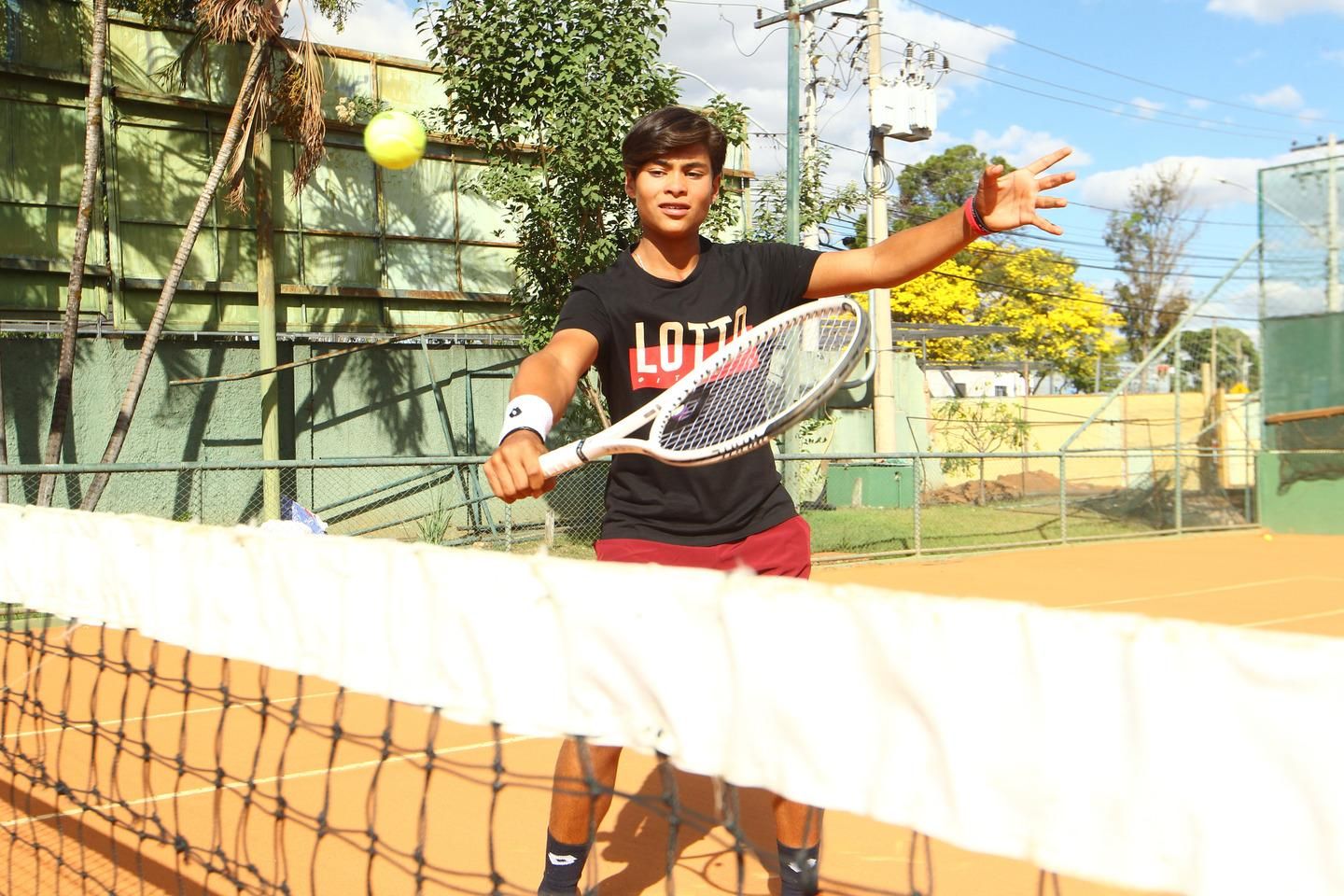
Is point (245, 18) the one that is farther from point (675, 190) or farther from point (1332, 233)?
point (1332, 233)

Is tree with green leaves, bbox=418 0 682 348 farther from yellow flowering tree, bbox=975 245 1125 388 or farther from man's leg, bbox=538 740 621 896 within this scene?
yellow flowering tree, bbox=975 245 1125 388

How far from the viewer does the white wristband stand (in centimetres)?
247

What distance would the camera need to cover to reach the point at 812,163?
15711 millimetres

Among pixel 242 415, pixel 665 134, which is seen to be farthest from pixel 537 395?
pixel 242 415

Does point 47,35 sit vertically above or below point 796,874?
above

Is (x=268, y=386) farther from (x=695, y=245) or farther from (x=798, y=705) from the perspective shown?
(x=798, y=705)

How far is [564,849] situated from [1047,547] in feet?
41.2

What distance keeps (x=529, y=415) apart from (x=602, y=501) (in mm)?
9169

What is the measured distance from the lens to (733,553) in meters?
2.99

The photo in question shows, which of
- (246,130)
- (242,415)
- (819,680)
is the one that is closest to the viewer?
(819,680)

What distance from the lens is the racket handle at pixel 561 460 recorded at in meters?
2.44

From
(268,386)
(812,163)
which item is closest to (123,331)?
(268,386)

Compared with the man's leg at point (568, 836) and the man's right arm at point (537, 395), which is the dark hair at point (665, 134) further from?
the man's leg at point (568, 836)

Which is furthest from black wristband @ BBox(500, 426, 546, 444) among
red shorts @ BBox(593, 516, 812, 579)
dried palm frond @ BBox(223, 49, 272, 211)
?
dried palm frond @ BBox(223, 49, 272, 211)
